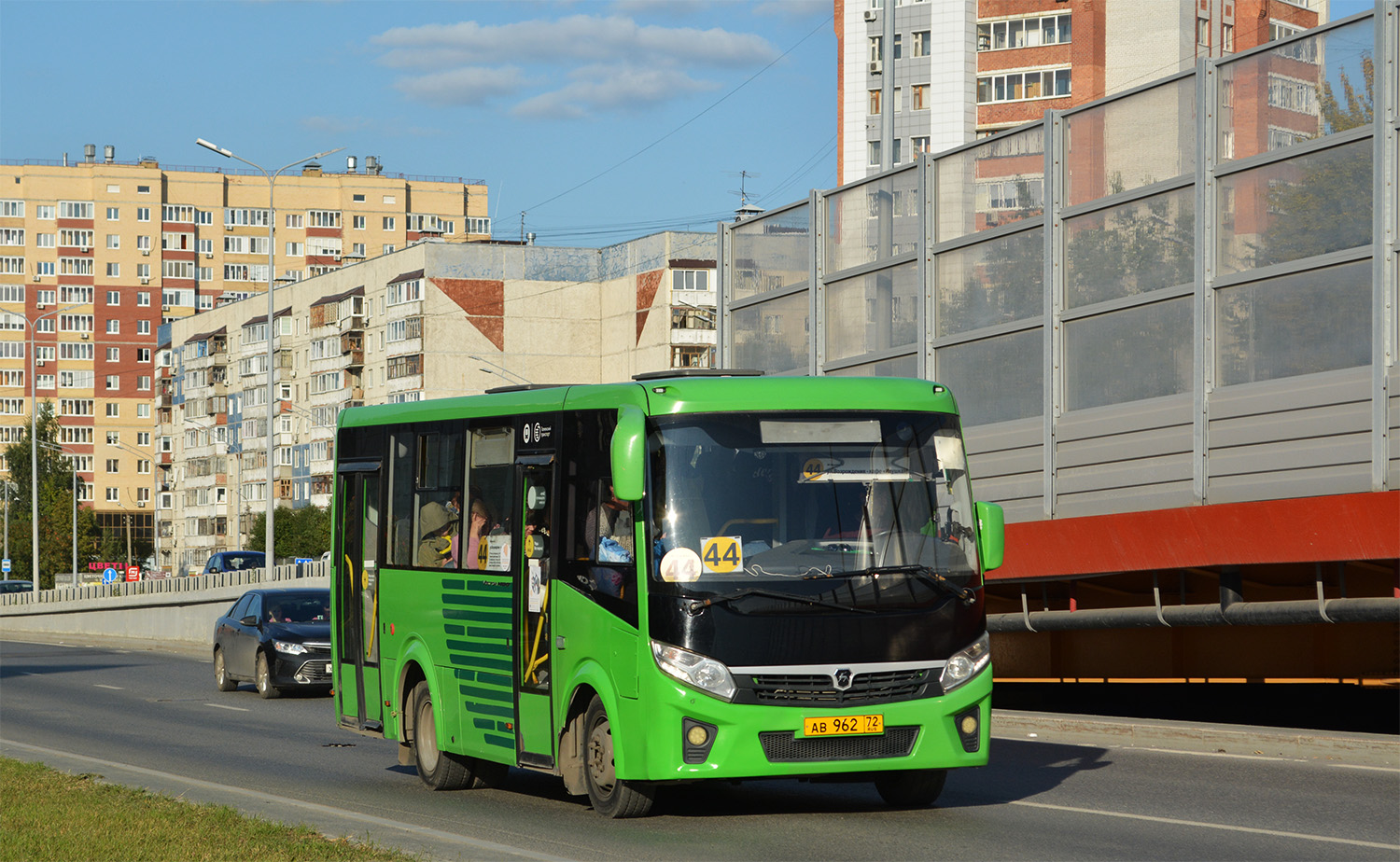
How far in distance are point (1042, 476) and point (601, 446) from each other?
6312 mm

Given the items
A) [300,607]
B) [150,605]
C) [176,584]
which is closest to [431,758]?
[300,607]

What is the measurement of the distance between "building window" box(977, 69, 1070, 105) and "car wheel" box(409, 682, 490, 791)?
83575mm

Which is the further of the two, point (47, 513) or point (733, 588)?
point (47, 513)

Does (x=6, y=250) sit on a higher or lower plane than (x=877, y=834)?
higher

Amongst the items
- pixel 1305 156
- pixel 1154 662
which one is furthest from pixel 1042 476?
pixel 1305 156

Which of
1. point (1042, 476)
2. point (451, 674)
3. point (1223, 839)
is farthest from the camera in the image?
point (1042, 476)

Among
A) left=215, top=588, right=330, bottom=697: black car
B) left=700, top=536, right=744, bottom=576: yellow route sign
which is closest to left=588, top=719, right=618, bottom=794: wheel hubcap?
left=700, top=536, right=744, bottom=576: yellow route sign

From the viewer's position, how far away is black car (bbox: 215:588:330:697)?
1046 inches

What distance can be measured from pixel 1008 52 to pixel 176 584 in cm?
5553

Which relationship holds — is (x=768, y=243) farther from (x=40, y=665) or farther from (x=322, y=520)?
(x=322, y=520)

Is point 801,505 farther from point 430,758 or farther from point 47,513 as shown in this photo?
point 47,513

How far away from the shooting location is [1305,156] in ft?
45.7

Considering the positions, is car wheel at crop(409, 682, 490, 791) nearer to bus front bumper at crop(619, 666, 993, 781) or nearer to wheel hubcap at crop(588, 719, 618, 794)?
wheel hubcap at crop(588, 719, 618, 794)

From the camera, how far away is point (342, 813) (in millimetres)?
11445
